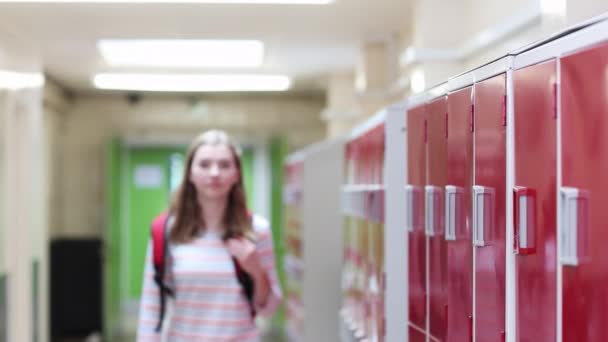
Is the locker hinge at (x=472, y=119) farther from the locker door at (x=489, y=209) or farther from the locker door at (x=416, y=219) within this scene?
the locker door at (x=416, y=219)

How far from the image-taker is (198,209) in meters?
3.77

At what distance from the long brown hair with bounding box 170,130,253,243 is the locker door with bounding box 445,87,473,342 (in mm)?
1446

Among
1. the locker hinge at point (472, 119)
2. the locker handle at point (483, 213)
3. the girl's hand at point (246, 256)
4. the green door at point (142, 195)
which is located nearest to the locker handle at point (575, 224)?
the locker handle at point (483, 213)

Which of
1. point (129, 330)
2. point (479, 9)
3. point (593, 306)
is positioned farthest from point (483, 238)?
point (129, 330)

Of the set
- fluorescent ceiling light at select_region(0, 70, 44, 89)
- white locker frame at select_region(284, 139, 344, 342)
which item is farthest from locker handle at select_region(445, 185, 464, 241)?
fluorescent ceiling light at select_region(0, 70, 44, 89)

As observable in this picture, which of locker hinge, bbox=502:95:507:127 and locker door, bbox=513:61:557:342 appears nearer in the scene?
locker door, bbox=513:61:557:342

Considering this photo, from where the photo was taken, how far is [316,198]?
19.4 feet

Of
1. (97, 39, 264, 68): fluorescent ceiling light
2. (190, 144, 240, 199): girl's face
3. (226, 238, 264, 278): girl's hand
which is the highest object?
(97, 39, 264, 68): fluorescent ceiling light

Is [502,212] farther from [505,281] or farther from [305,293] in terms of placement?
[305,293]

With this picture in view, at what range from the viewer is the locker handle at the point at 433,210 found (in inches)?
98.5

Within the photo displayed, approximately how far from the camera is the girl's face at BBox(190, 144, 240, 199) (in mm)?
3707

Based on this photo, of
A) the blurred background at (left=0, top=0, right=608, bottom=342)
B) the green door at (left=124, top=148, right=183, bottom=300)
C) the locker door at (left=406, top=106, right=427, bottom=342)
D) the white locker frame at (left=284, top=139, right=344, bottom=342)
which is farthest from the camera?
the green door at (left=124, top=148, right=183, bottom=300)

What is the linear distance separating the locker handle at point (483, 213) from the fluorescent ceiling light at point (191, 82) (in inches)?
313

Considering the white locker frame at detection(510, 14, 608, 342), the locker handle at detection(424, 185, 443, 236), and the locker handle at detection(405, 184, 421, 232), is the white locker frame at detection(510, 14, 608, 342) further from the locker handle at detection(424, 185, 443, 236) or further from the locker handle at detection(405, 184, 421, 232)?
the locker handle at detection(405, 184, 421, 232)
